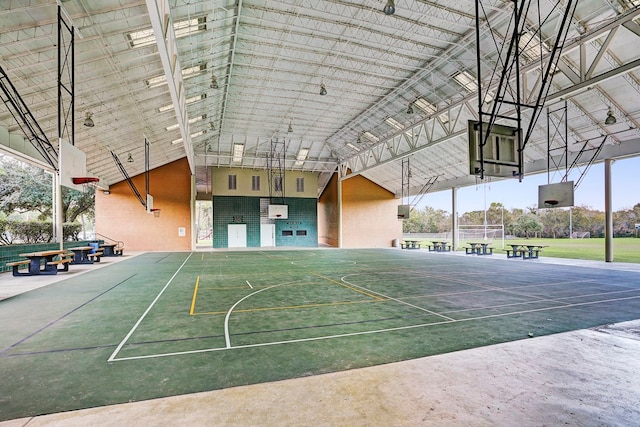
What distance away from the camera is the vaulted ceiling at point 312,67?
9125 millimetres

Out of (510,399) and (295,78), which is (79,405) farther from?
(295,78)

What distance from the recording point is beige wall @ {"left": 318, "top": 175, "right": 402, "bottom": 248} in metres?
30.5

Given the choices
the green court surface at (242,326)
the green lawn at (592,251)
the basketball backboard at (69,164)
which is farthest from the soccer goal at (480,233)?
the basketball backboard at (69,164)

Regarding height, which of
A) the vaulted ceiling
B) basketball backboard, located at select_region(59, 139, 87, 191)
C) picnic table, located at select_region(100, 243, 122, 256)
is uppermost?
the vaulted ceiling

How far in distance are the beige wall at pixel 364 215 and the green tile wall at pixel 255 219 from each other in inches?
86.8

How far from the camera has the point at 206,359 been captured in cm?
420

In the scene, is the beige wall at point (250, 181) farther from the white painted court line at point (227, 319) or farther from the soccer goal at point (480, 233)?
the white painted court line at point (227, 319)

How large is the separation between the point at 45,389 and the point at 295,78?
15.4m

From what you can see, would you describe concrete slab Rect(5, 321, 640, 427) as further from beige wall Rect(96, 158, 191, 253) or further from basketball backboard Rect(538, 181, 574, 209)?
beige wall Rect(96, 158, 191, 253)

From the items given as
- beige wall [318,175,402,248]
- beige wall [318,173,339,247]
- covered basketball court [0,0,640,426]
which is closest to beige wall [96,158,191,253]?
covered basketball court [0,0,640,426]

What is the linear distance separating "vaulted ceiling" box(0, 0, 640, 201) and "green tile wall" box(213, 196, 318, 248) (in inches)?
323

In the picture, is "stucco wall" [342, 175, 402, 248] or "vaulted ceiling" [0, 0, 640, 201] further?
"stucco wall" [342, 175, 402, 248]

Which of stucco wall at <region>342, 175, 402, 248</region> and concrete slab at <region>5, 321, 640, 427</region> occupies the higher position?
stucco wall at <region>342, 175, 402, 248</region>

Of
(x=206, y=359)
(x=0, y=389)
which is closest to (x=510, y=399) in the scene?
(x=206, y=359)
